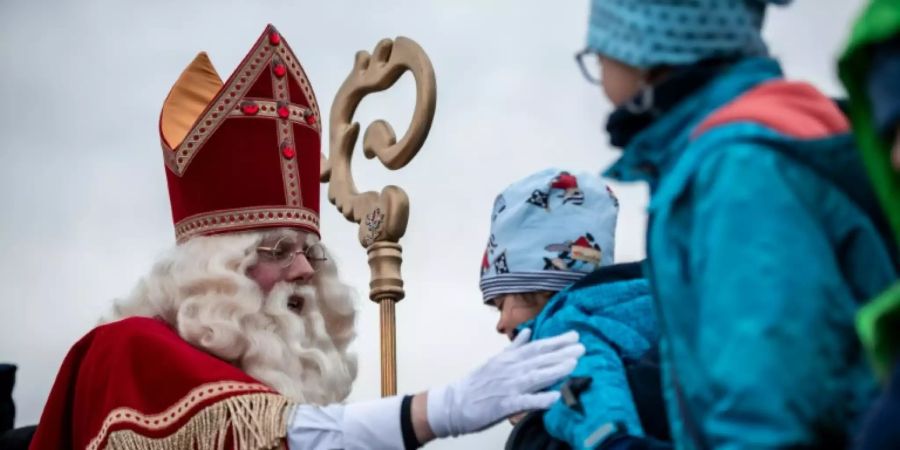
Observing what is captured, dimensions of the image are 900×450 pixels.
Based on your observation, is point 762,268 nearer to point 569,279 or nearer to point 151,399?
point 569,279

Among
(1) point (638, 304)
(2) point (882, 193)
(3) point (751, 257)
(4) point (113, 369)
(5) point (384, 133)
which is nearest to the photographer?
(2) point (882, 193)

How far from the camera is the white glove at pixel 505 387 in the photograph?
104 inches

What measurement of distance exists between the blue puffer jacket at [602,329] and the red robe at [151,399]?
0.85m

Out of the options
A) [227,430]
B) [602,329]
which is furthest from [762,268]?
[227,430]

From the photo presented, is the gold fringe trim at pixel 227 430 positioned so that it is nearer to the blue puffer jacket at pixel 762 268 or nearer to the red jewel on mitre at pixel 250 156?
the red jewel on mitre at pixel 250 156

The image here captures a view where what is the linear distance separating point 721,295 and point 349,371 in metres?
2.40

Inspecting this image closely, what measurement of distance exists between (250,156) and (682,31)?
2155 millimetres

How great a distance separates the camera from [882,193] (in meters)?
1.44

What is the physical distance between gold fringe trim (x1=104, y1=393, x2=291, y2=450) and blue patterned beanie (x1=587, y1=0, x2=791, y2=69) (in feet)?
5.34

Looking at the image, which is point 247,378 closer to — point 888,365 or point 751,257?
point 751,257

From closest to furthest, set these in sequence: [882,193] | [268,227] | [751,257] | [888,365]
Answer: [888,365] < [882,193] < [751,257] < [268,227]

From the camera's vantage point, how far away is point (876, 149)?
1.44 m

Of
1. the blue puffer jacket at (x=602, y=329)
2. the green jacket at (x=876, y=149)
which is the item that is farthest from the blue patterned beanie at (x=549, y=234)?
the green jacket at (x=876, y=149)

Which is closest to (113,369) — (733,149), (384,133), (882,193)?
Result: (384,133)
